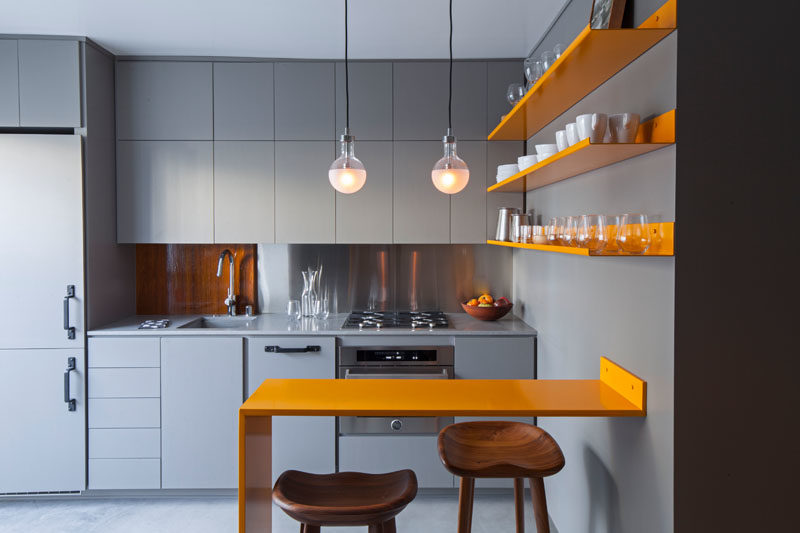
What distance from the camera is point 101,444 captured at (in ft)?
10.2

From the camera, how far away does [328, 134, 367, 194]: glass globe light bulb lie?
6.92 ft

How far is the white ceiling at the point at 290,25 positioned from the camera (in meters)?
2.73

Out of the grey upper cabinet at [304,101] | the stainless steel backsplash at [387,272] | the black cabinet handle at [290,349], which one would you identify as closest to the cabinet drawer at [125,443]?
the black cabinet handle at [290,349]

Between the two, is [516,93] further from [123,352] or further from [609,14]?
[123,352]

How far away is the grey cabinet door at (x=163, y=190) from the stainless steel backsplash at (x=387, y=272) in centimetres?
55

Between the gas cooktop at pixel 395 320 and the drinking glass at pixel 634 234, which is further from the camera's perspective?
the gas cooktop at pixel 395 320

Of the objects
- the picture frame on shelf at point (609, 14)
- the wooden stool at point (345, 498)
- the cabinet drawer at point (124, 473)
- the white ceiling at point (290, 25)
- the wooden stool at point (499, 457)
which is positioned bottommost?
the cabinet drawer at point (124, 473)

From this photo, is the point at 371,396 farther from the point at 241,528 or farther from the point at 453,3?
the point at 453,3

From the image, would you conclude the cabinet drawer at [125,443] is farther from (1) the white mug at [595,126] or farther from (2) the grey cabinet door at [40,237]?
(1) the white mug at [595,126]

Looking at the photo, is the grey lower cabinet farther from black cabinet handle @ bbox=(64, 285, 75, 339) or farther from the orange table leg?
black cabinet handle @ bbox=(64, 285, 75, 339)

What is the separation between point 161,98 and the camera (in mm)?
3451

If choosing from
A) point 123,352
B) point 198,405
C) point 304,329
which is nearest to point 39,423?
point 123,352

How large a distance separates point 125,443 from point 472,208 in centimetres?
250

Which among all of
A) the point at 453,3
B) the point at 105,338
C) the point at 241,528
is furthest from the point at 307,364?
the point at 453,3
